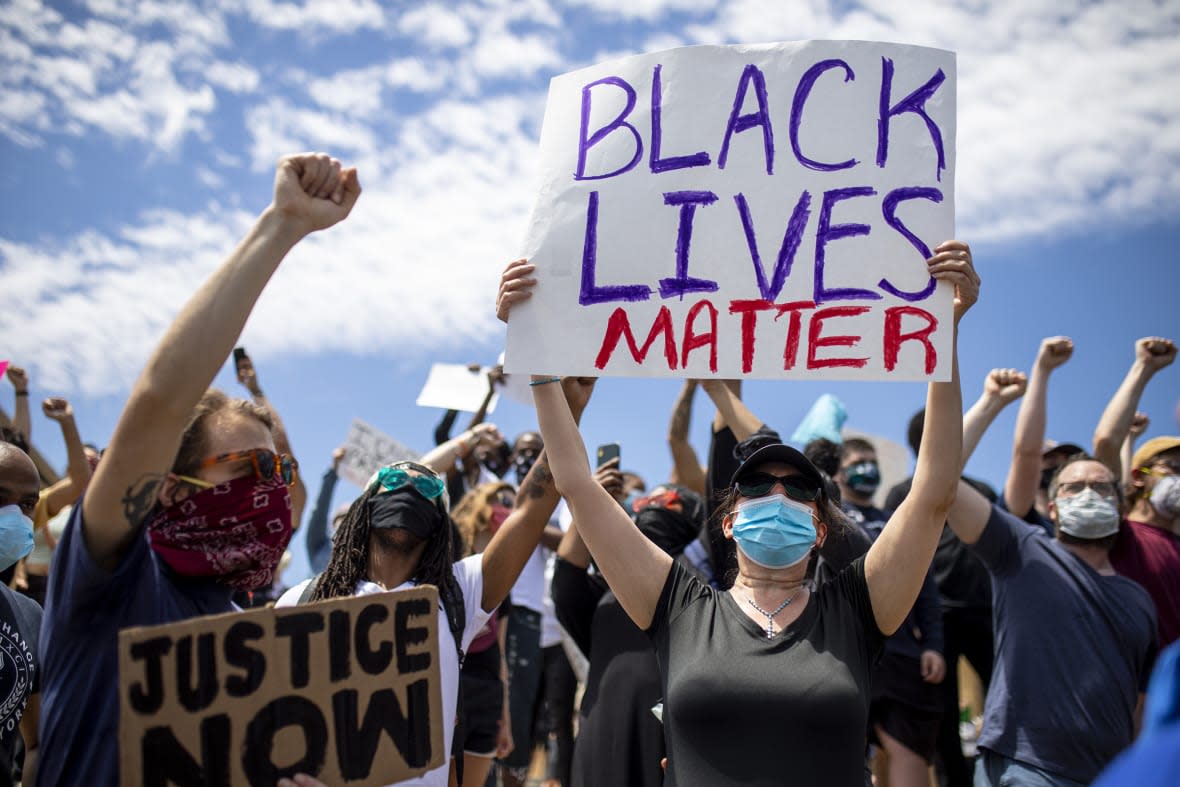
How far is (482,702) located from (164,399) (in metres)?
3.52

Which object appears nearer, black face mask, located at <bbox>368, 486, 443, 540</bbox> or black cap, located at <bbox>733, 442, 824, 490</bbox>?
black cap, located at <bbox>733, 442, 824, 490</bbox>

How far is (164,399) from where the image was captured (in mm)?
1749

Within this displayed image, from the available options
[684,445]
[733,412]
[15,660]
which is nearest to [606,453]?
[733,412]

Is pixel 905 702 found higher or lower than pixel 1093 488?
lower

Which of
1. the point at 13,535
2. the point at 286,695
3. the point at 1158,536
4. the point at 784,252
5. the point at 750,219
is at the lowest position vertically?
the point at 286,695

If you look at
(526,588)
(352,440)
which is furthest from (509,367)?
(352,440)

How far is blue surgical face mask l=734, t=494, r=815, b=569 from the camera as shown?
115 inches

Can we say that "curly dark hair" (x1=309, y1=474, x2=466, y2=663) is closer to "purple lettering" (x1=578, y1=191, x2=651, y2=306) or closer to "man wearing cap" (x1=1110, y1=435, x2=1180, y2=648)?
"purple lettering" (x1=578, y1=191, x2=651, y2=306)

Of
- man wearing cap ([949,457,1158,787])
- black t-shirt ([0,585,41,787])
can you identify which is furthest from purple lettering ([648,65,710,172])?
black t-shirt ([0,585,41,787])

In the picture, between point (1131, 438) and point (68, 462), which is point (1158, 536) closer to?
point (1131, 438)

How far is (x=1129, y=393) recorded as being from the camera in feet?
18.1

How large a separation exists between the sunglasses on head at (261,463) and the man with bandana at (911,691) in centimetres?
358

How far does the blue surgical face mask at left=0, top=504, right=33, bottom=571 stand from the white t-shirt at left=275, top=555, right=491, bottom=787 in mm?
877

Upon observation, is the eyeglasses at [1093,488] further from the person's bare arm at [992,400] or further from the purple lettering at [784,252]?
the purple lettering at [784,252]
